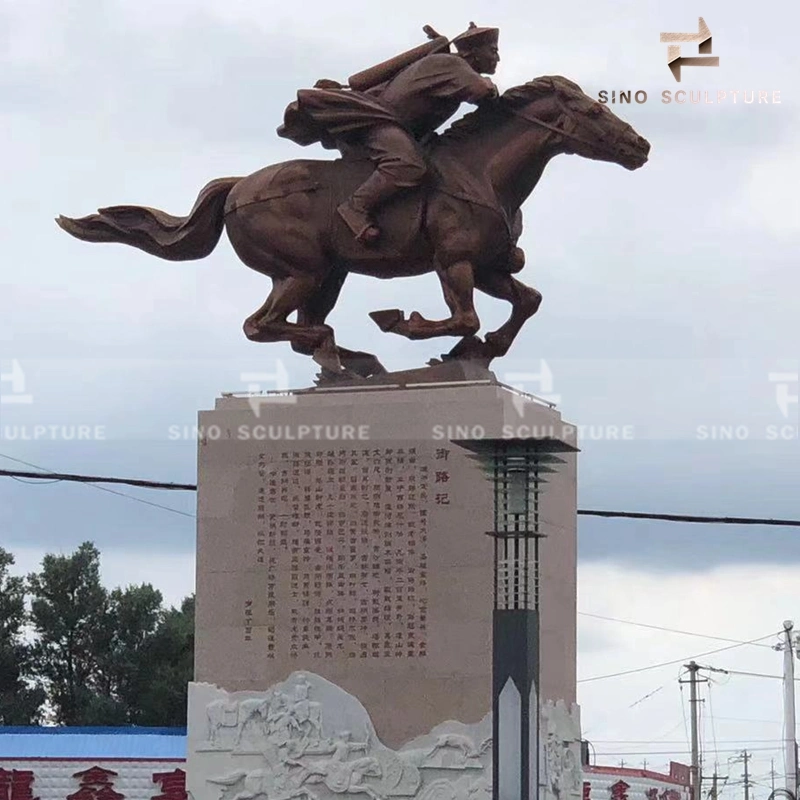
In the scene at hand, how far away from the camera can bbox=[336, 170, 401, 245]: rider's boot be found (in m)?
9.00

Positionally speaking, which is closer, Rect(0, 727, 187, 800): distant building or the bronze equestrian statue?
the bronze equestrian statue

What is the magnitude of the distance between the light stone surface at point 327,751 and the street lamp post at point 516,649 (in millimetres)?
1045

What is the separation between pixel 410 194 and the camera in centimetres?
907

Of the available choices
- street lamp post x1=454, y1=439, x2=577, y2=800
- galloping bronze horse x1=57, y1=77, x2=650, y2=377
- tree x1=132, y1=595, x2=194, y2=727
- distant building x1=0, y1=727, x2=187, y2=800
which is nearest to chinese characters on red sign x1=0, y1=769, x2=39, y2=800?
distant building x1=0, y1=727, x2=187, y2=800

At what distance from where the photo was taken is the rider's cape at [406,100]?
902 cm

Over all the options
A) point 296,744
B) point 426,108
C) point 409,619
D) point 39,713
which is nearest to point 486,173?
point 426,108

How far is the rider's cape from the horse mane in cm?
7

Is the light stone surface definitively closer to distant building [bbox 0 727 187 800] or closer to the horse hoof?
the horse hoof

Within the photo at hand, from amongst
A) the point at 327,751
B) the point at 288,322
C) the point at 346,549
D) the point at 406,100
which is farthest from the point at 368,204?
the point at 327,751

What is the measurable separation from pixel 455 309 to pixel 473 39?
3.93 feet

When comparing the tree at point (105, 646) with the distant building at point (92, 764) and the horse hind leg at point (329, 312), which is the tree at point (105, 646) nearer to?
the distant building at point (92, 764)

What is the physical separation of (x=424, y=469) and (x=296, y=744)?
4.12 ft

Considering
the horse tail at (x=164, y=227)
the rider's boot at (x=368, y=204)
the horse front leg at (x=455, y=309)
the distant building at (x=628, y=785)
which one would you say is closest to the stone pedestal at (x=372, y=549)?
the horse front leg at (x=455, y=309)

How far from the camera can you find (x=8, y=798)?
1397 centimetres
